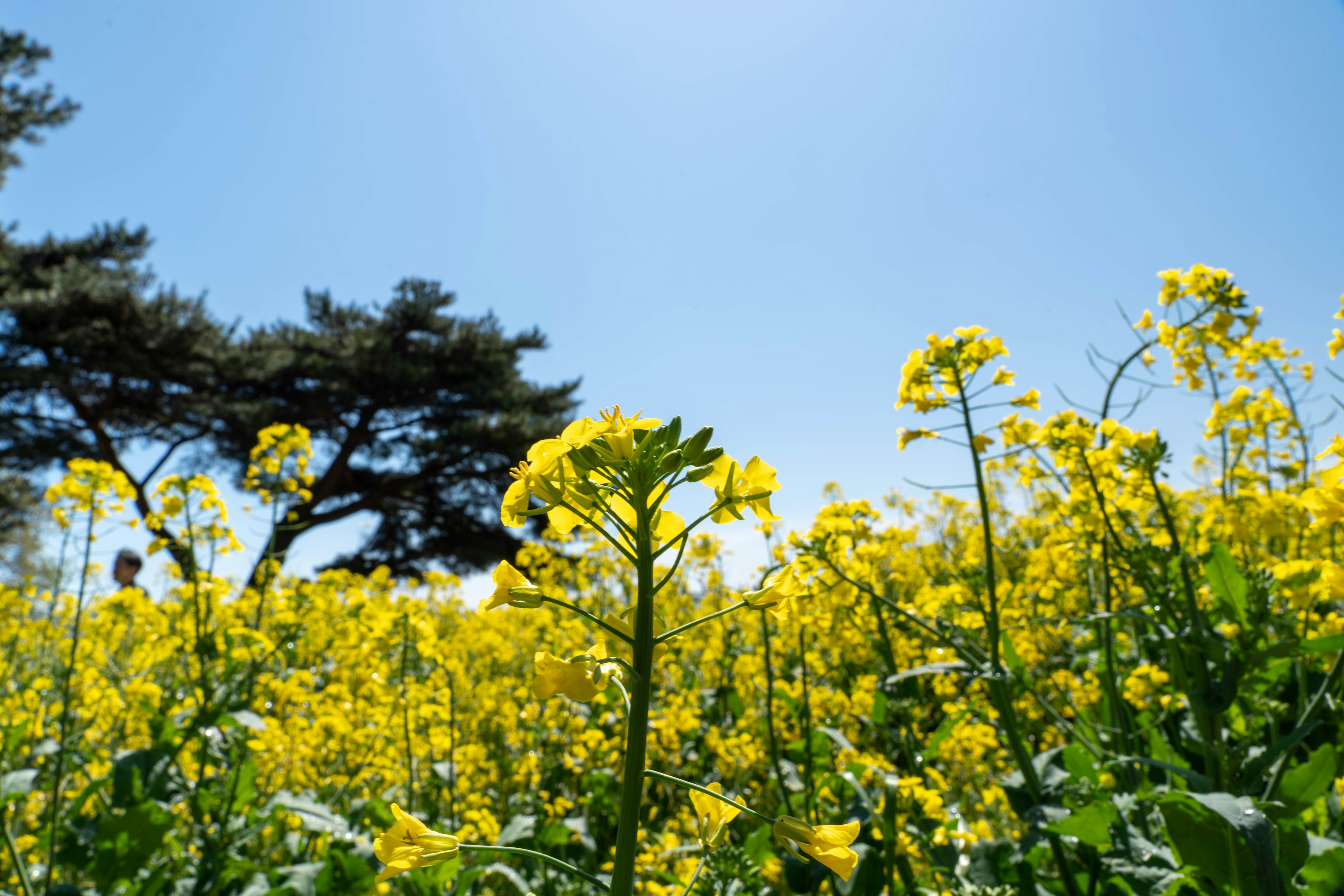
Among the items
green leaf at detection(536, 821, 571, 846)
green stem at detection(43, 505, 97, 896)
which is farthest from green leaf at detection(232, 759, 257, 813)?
green leaf at detection(536, 821, 571, 846)

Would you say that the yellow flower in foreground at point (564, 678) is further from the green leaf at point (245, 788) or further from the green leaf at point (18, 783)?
the green leaf at point (18, 783)

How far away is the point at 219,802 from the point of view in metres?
2.63

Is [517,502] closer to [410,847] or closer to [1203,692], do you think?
[410,847]

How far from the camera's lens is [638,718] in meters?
0.92

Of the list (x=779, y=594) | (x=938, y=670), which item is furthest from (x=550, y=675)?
(x=938, y=670)

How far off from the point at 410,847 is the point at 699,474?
63 centimetres

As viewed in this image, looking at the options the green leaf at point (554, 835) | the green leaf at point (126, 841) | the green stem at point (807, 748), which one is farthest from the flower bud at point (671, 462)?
the green leaf at point (126, 841)

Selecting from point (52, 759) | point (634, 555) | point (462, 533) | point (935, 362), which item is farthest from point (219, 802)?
point (462, 533)

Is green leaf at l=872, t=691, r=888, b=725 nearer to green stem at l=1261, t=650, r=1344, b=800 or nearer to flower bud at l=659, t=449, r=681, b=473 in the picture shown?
green stem at l=1261, t=650, r=1344, b=800

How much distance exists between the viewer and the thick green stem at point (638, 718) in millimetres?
876

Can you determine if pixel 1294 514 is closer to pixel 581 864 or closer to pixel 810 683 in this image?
pixel 810 683

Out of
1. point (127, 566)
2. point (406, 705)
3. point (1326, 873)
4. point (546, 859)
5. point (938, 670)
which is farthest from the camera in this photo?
point (127, 566)

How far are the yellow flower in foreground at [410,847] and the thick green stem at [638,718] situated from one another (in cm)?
21

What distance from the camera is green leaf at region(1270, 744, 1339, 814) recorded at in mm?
1650
